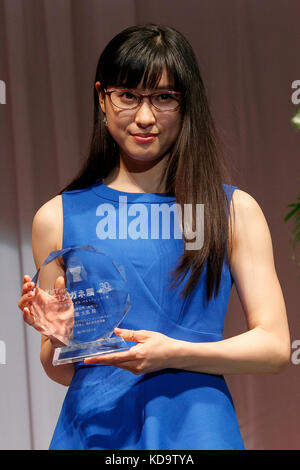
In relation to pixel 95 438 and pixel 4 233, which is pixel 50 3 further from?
pixel 95 438

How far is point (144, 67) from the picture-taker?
1298 millimetres

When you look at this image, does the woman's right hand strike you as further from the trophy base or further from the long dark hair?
the long dark hair

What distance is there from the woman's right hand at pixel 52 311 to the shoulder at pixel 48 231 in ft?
0.58

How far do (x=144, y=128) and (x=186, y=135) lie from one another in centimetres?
9

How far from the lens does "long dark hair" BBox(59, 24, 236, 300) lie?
51.3 inches

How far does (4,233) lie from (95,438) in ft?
3.93

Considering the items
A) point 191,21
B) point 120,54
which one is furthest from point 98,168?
point 191,21

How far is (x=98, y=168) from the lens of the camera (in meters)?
1.45

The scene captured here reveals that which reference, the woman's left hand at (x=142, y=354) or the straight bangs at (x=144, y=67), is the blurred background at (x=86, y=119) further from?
the woman's left hand at (x=142, y=354)

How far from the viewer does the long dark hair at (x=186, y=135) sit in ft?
4.27

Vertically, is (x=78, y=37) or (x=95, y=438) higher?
(x=78, y=37)

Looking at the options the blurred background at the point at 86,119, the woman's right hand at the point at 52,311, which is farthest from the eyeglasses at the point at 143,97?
the blurred background at the point at 86,119

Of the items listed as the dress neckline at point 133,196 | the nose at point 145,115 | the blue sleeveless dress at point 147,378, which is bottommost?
the blue sleeveless dress at point 147,378

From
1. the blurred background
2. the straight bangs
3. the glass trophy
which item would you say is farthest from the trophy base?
the blurred background
